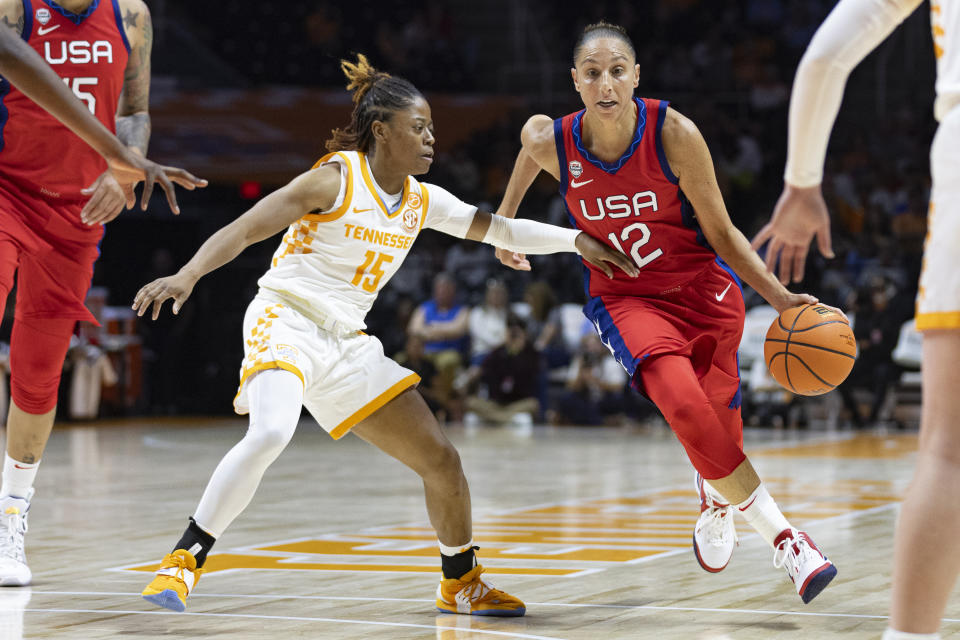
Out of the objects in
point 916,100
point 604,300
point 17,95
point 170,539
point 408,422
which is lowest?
point 170,539

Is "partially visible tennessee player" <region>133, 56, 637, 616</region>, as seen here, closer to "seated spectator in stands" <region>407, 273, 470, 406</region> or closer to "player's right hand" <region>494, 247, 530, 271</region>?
"player's right hand" <region>494, 247, 530, 271</region>

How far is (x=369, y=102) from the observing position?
4.44m

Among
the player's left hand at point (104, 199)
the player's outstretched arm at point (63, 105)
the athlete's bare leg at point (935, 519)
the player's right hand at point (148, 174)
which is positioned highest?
the player's outstretched arm at point (63, 105)

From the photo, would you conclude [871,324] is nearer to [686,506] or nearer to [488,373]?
[488,373]

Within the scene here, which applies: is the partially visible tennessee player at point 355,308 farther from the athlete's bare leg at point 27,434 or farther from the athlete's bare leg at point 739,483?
the athlete's bare leg at point 27,434

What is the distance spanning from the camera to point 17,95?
4.70 metres

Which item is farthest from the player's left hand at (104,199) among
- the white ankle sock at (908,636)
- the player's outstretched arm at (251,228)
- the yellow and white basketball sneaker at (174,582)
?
the white ankle sock at (908,636)

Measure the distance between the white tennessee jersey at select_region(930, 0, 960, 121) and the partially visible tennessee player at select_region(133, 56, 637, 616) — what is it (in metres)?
2.14

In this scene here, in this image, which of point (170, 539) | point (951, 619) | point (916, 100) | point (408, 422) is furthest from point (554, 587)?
point (916, 100)

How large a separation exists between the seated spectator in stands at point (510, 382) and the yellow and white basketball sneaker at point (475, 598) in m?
→ 9.29

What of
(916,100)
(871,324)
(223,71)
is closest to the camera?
(871,324)

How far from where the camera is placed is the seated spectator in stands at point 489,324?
543 inches

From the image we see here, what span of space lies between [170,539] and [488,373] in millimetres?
8013

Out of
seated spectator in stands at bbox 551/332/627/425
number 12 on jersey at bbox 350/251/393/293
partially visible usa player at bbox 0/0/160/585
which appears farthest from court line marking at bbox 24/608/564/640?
seated spectator in stands at bbox 551/332/627/425
